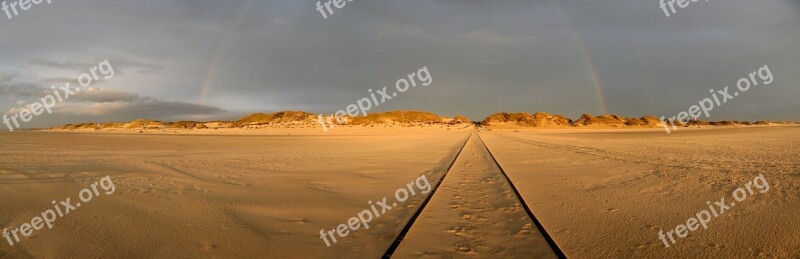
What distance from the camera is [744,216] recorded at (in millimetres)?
6660

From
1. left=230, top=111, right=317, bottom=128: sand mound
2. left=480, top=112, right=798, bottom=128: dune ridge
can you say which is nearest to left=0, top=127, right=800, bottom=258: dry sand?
left=230, top=111, right=317, bottom=128: sand mound

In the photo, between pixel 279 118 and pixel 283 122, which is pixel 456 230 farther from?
pixel 279 118

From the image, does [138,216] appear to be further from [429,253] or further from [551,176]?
[551,176]

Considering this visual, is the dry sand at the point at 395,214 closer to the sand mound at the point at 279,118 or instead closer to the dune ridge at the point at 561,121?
the sand mound at the point at 279,118

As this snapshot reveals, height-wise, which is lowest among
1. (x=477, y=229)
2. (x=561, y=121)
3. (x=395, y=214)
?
(x=561, y=121)

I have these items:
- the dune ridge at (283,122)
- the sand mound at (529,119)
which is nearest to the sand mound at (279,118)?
the dune ridge at (283,122)

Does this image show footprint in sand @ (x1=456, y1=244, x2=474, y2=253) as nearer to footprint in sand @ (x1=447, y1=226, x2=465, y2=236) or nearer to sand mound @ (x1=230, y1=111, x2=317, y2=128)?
footprint in sand @ (x1=447, y1=226, x2=465, y2=236)

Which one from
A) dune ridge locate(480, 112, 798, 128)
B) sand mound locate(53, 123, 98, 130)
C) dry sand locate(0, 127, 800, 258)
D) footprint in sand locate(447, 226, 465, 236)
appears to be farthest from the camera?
sand mound locate(53, 123, 98, 130)

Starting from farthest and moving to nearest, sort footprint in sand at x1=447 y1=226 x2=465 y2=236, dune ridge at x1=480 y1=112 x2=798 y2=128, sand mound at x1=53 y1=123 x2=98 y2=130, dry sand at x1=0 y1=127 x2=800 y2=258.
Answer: sand mound at x1=53 y1=123 x2=98 y2=130 < dune ridge at x1=480 y1=112 x2=798 y2=128 < footprint in sand at x1=447 y1=226 x2=465 y2=236 < dry sand at x1=0 y1=127 x2=800 y2=258

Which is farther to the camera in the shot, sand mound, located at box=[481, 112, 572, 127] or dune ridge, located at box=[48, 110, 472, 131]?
sand mound, located at box=[481, 112, 572, 127]

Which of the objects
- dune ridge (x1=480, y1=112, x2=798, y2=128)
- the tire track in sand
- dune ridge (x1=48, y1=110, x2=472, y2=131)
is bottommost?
dune ridge (x1=480, y1=112, x2=798, y2=128)

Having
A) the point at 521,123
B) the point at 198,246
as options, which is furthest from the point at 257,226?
the point at 521,123

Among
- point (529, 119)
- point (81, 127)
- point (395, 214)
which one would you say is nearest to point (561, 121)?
point (529, 119)

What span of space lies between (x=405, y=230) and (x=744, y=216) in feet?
19.9
